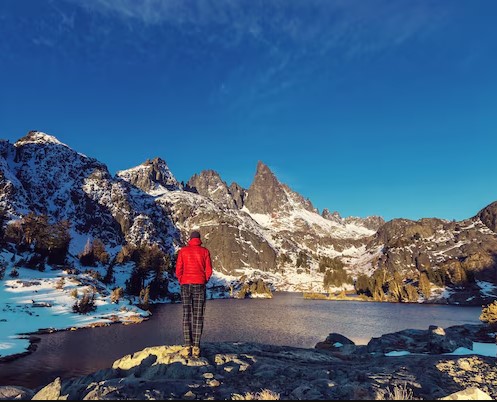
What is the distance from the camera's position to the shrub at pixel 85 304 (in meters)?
56.9

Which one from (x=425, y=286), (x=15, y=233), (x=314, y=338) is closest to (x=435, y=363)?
(x=314, y=338)

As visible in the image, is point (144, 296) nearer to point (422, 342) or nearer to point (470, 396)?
point (422, 342)

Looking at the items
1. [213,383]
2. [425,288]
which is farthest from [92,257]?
[425,288]

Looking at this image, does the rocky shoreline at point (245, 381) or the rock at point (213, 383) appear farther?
the rock at point (213, 383)

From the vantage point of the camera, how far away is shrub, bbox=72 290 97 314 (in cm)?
5690

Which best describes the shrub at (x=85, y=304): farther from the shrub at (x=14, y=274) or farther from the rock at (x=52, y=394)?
the rock at (x=52, y=394)

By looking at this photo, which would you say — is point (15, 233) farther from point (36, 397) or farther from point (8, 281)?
point (36, 397)

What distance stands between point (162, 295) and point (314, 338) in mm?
73242

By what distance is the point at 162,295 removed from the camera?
354ft

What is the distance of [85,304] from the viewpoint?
58125 mm

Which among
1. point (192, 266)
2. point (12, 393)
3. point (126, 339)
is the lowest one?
point (126, 339)

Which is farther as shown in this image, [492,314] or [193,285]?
[492,314]

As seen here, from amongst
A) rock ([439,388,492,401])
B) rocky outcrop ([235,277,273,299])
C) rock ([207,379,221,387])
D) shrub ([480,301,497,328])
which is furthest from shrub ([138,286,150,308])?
rock ([439,388,492,401])

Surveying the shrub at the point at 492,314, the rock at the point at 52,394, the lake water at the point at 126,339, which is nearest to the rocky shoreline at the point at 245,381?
the rock at the point at 52,394
